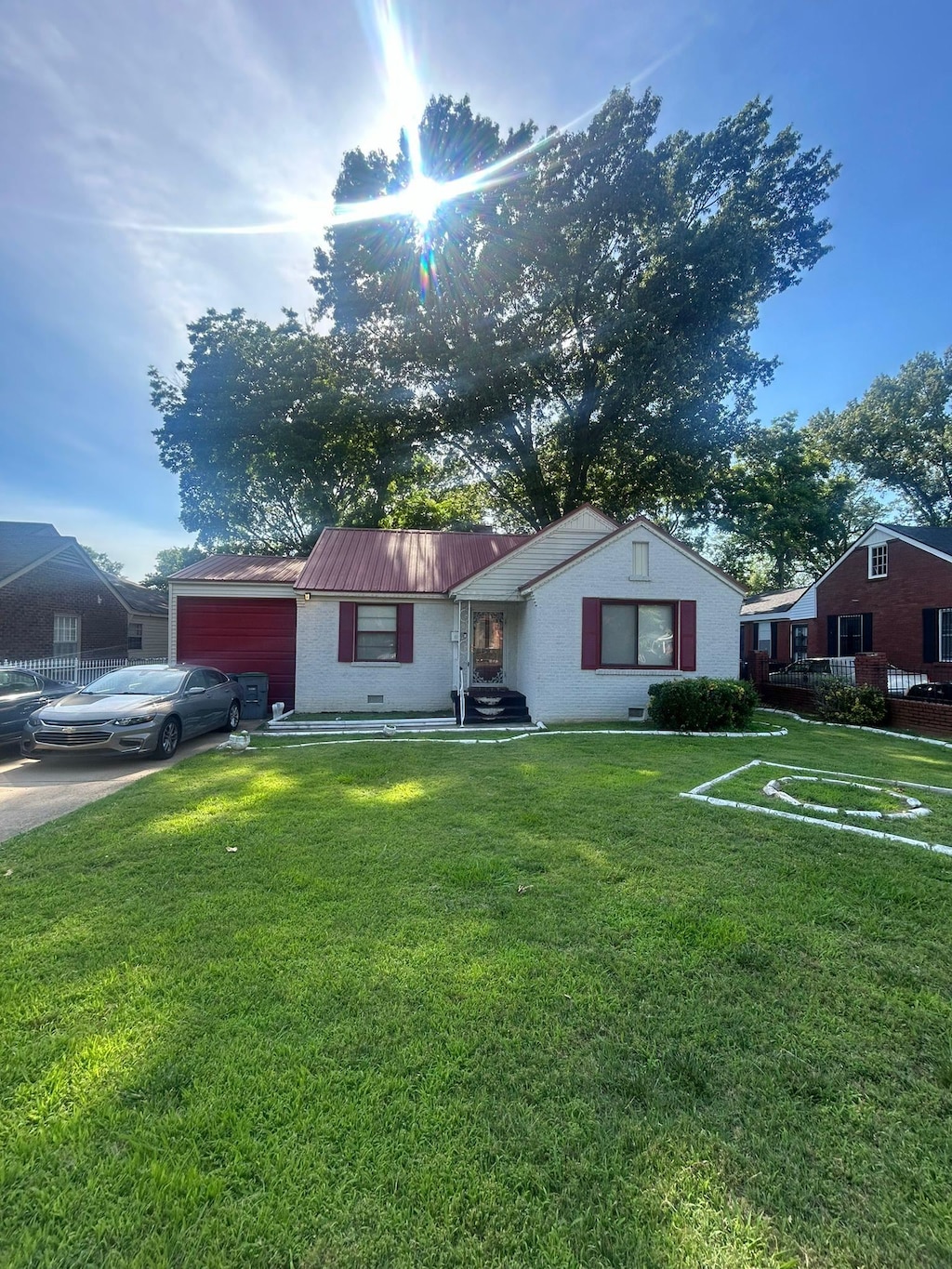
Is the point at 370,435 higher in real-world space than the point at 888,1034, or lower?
higher

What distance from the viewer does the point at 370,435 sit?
914 inches

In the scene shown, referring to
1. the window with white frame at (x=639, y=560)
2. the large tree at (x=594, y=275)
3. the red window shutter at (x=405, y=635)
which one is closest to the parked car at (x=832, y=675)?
the window with white frame at (x=639, y=560)

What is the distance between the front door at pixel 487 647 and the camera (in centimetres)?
1412

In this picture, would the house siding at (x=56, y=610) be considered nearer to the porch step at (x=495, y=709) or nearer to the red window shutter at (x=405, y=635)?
the red window shutter at (x=405, y=635)

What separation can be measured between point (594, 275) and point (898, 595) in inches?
614

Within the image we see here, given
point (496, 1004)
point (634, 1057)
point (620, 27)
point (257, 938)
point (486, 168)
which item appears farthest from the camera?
point (486, 168)

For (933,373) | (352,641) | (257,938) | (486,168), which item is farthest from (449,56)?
(933,373)

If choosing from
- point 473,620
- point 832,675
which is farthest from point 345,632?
point 832,675

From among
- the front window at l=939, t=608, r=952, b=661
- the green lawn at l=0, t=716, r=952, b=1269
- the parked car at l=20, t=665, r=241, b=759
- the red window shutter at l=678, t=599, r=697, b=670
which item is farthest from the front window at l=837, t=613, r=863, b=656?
the parked car at l=20, t=665, r=241, b=759

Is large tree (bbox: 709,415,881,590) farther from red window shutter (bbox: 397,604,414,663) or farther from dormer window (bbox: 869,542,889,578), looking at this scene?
red window shutter (bbox: 397,604,414,663)

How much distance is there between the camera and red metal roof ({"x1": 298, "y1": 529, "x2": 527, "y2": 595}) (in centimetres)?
1292

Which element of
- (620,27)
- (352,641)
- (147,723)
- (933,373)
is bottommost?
(147,723)

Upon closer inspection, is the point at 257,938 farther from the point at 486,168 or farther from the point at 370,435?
the point at 486,168

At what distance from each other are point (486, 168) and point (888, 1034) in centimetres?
2516
